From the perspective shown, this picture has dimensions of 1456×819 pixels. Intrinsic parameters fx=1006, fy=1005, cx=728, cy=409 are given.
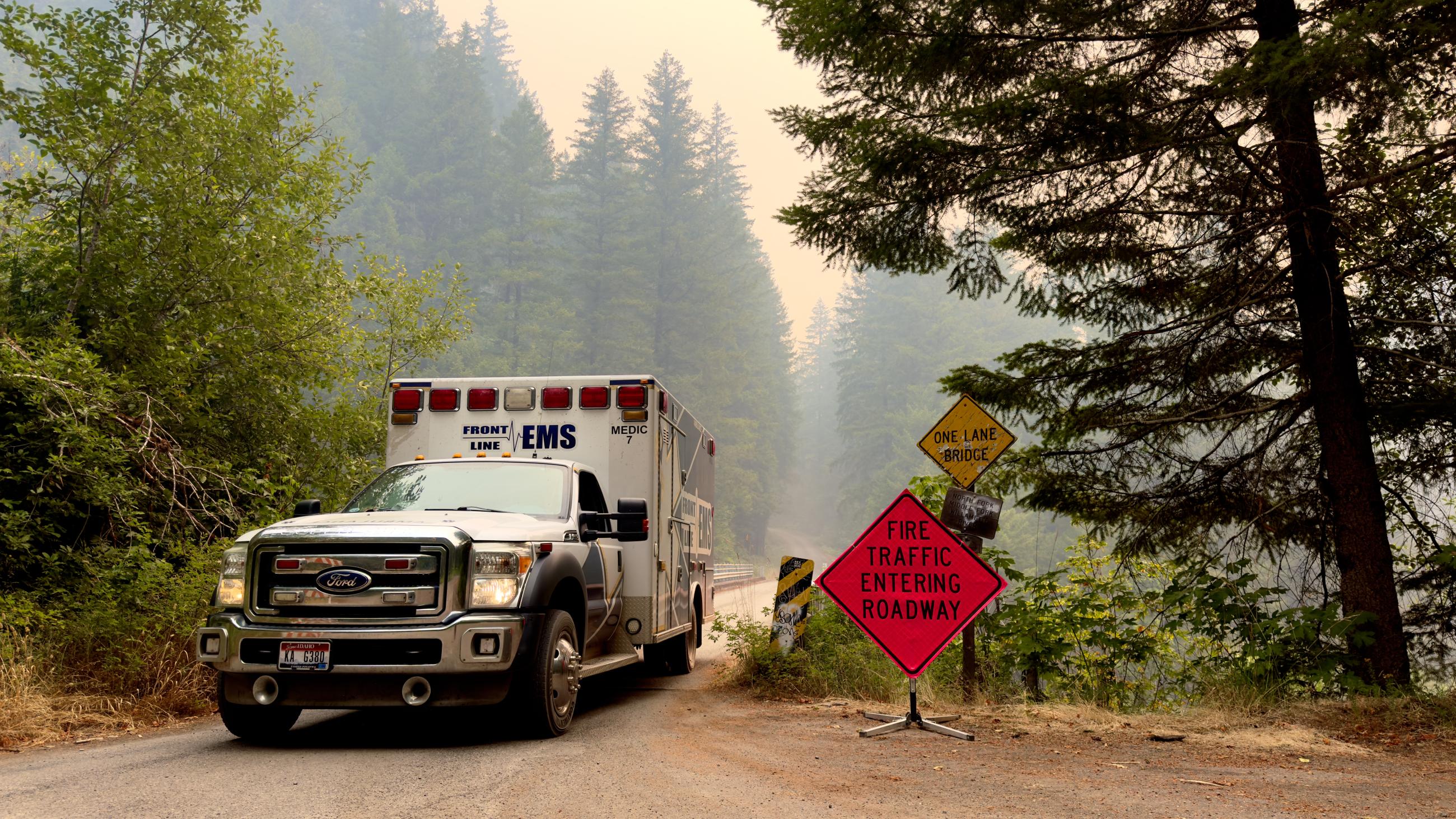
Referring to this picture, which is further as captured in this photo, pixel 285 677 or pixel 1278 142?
pixel 1278 142

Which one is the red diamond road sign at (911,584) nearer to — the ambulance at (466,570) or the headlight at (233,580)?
the ambulance at (466,570)

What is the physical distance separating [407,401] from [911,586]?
5212 millimetres

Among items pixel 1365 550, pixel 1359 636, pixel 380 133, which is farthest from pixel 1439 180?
pixel 380 133

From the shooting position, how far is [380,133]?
6294 centimetres

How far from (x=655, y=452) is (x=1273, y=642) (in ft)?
18.8

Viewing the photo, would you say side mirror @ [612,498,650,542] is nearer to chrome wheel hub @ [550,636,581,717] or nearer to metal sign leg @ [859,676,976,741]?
chrome wheel hub @ [550,636,581,717]

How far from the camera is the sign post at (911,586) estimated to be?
7801 mm

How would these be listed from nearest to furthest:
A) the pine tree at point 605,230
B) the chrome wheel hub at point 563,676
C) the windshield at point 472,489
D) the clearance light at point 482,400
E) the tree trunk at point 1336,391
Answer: the chrome wheel hub at point 563,676 < the windshield at point 472,489 < the tree trunk at point 1336,391 < the clearance light at point 482,400 < the pine tree at point 605,230

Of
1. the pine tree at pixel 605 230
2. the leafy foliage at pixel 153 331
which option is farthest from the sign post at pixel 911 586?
the pine tree at pixel 605 230

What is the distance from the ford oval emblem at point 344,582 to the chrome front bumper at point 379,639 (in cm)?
24

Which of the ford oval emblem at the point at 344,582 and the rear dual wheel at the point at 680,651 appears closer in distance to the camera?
the ford oval emblem at the point at 344,582

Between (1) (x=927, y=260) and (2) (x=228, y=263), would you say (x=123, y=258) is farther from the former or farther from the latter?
(1) (x=927, y=260)

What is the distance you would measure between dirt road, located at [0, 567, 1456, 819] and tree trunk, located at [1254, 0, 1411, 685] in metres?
2.05

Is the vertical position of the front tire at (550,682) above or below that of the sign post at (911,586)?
below
